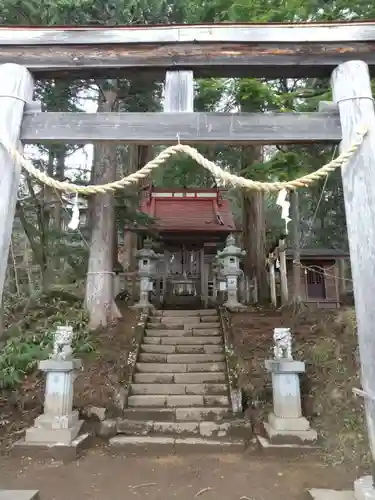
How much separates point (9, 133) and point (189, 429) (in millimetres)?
4874

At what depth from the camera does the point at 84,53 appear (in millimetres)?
3713

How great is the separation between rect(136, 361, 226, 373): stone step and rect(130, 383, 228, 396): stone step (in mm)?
488

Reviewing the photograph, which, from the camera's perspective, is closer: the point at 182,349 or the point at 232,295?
the point at 182,349

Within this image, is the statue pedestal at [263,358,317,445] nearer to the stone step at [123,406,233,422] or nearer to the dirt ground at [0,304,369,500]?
the dirt ground at [0,304,369,500]

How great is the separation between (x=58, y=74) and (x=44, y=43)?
28cm

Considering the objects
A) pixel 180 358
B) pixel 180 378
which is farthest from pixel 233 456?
pixel 180 358

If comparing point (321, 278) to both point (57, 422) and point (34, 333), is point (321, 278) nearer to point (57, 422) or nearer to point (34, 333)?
point (34, 333)

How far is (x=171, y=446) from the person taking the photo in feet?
18.4

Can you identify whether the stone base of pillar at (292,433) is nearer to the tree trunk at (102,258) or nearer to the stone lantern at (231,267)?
the tree trunk at (102,258)

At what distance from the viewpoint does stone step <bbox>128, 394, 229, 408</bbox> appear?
21.9ft

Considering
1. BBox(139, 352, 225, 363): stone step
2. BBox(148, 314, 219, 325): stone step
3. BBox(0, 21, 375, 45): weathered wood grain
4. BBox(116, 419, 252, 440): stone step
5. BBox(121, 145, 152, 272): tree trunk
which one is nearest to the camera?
BBox(0, 21, 375, 45): weathered wood grain

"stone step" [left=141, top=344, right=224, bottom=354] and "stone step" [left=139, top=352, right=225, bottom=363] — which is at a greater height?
"stone step" [left=141, top=344, right=224, bottom=354]

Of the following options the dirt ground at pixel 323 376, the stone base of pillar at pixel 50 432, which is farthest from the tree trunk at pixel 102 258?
the stone base of pillar at pixel 50 432

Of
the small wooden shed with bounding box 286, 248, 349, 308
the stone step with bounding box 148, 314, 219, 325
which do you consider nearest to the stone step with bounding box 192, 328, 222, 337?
the stone step with bounding box 148, 314, 219, 325
